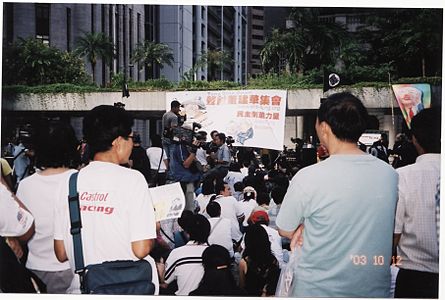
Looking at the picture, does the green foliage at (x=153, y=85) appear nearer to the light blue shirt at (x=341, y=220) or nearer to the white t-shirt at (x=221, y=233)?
the white t-shirt at (x=221, y=233)

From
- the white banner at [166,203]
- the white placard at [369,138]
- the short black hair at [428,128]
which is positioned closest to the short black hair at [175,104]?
the white banner at [166,203]

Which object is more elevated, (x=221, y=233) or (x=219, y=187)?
(x=219, y=187)

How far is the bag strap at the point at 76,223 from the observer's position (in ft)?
12.5

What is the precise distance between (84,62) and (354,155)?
8.42 feet

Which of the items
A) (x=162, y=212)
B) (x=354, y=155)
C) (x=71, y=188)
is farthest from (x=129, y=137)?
(x=354, y=155)

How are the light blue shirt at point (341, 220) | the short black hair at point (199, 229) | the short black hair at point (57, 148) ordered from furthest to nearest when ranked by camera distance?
the short black hair at point (199, 229) < the short black hair at point (57, 148) < the light blue shirt at point (341, 220)

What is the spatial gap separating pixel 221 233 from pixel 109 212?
1111 millimetres

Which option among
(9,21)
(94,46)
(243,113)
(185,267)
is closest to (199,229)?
(185,267)

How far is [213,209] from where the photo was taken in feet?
15.3

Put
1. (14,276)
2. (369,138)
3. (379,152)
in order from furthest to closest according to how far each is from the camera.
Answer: (14,276)
(379,152)
(369,138)

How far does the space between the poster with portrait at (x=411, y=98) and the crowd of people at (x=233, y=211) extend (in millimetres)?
107

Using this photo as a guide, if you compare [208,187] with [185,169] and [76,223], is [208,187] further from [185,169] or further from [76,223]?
[76,223]

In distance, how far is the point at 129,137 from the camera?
161 inches

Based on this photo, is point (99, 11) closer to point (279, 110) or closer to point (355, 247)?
point (279, 110)
